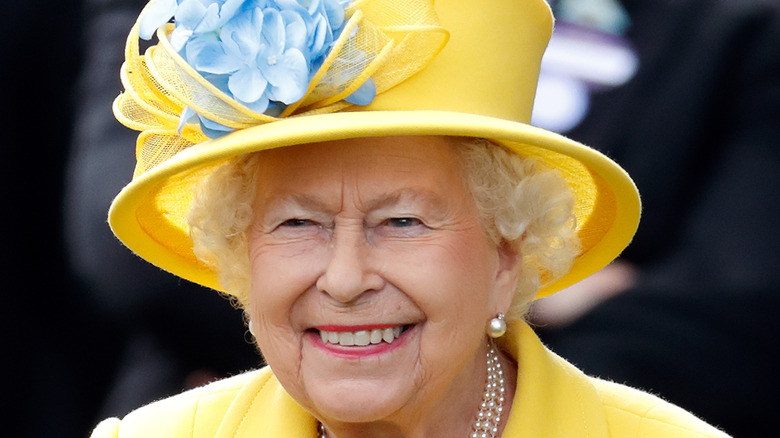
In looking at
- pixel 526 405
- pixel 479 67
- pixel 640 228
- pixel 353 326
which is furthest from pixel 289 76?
pixel 640 228

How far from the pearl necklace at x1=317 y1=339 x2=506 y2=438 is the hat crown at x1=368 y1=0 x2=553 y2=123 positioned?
0.57 metres

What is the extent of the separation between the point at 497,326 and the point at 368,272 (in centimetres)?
36

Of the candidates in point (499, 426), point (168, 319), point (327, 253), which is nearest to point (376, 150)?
point (327, 253)

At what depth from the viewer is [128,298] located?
13.3 ft

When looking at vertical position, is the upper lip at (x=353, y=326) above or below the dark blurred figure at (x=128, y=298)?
above

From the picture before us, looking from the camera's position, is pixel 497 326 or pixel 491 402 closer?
pixel 497 326

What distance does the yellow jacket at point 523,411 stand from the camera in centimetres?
274

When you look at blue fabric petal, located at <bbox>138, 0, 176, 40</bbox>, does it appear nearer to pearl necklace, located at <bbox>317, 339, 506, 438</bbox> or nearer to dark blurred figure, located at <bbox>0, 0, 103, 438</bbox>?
pearl necklace, located at <bbox>317, 339, 506, 438</bbox>

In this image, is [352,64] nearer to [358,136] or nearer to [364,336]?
[358,136]

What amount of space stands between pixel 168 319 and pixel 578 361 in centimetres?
127

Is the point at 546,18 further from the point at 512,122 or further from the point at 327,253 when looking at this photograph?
the point at 327,253

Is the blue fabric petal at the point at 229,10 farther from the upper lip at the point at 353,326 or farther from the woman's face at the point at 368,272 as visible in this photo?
the upper lip at the point at 353,326

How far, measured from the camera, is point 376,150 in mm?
2479

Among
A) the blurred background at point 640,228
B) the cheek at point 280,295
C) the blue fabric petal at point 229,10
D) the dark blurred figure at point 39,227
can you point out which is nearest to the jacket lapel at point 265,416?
the cheek at point 280,295
